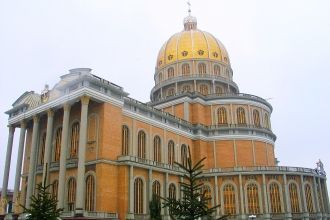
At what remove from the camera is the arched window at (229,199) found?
43.1 metres

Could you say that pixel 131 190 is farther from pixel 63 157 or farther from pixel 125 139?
pixel 63 157

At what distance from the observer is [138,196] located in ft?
114

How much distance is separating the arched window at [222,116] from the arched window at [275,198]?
11210mm

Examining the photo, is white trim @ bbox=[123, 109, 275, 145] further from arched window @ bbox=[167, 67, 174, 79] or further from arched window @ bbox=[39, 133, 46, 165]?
arched window @ bbox=[167, 67, 174, 79]

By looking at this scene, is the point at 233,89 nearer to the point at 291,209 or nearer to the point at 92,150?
the point at 291,209

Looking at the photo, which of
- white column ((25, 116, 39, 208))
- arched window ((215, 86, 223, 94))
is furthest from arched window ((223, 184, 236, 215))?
white column ((25, 116, 39, 208))

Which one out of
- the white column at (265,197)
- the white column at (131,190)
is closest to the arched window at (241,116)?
the white column at (265,197)

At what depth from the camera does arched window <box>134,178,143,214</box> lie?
34188 mm

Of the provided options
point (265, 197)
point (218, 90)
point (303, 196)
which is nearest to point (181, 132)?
point (265, 197)

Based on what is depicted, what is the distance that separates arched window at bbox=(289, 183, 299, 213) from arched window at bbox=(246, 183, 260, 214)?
4.16 meters

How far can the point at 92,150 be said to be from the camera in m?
34.0

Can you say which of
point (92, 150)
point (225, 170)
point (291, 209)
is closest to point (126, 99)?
point (92, 150)

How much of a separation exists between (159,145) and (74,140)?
33.5 feet

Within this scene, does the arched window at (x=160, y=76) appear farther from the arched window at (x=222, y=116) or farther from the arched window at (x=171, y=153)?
the arched window at (x=171, y=153)
